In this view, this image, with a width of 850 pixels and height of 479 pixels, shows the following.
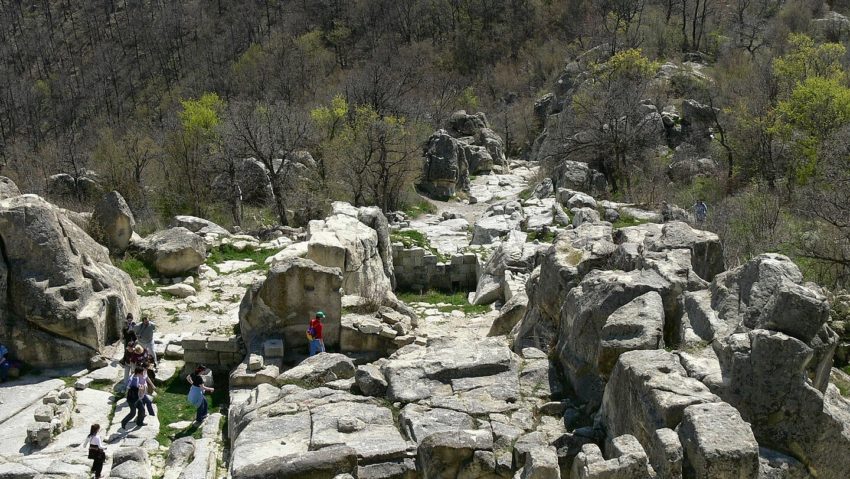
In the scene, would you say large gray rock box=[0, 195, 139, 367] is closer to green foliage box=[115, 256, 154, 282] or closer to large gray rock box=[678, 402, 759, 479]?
green foliage box=[115, 256, 154, 282]

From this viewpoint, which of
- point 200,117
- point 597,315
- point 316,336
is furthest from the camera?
point 200,117

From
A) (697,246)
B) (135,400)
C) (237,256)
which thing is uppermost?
(697,246)

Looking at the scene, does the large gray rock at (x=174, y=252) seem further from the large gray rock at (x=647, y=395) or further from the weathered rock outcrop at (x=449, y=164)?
the weathered rock outcrop at (x=449, y=164)

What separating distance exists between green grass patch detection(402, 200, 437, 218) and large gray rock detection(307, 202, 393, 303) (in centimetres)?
886

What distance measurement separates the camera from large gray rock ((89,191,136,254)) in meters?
18.3

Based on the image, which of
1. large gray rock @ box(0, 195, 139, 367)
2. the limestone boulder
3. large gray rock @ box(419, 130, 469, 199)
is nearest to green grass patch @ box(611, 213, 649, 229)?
large gray rock @ box(419, 130, 469, 199)

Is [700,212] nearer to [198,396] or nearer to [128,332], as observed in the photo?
[198,396]

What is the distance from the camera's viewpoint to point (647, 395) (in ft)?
22.5

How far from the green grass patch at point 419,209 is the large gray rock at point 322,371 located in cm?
1632

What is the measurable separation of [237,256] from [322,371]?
9.79 metres

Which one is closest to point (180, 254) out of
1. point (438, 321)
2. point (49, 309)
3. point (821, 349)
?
point (49, 309)

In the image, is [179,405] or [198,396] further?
[179,405]

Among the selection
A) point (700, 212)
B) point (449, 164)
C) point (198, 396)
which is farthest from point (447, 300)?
point (449, 164)

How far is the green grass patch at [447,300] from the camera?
57.2ft
